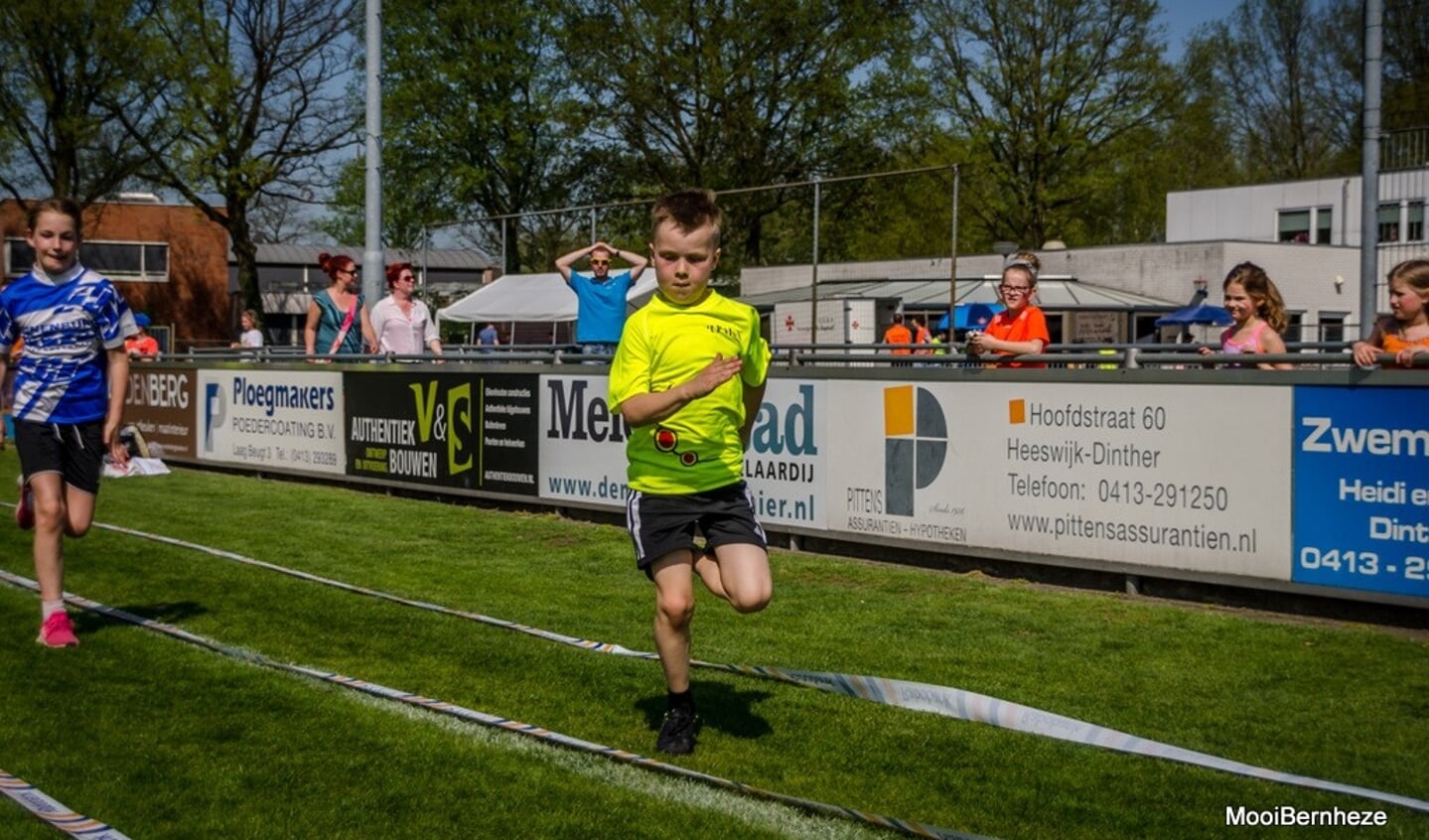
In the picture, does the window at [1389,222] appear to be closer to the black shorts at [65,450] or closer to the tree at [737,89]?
the tree at [737,89]

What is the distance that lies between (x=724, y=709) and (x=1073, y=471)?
421cm

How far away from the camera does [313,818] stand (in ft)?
17.6

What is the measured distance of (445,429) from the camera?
16.3 metres

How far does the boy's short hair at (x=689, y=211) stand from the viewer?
6.12m

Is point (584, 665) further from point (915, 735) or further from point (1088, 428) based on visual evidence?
point (1088, 428)

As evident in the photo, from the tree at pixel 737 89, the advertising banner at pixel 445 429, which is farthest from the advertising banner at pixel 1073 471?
the tree at pixel 737 89

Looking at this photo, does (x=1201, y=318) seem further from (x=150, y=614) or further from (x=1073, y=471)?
(x=150, y=614)

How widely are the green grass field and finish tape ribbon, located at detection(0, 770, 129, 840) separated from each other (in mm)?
53

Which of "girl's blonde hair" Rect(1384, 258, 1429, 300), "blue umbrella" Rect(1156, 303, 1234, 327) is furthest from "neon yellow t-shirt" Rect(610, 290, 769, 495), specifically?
"blue umbrella" Rect(1156, 303, 1234, 327)

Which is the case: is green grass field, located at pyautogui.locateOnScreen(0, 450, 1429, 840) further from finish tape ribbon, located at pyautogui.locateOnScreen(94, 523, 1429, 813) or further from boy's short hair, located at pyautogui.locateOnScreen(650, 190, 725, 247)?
boy's short hair, located at pyautogui.locateOnScreen(650, 190, 725, 247)

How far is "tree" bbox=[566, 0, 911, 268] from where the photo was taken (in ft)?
142

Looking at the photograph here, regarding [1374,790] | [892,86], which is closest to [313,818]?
[1374,790]

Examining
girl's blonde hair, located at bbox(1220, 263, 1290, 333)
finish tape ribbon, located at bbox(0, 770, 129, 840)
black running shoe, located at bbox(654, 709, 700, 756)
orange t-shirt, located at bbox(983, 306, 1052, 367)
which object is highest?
girl's blonde hair, located at bbox(1220, 263, 1290, 333)

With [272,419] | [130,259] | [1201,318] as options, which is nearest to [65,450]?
[272,419]
